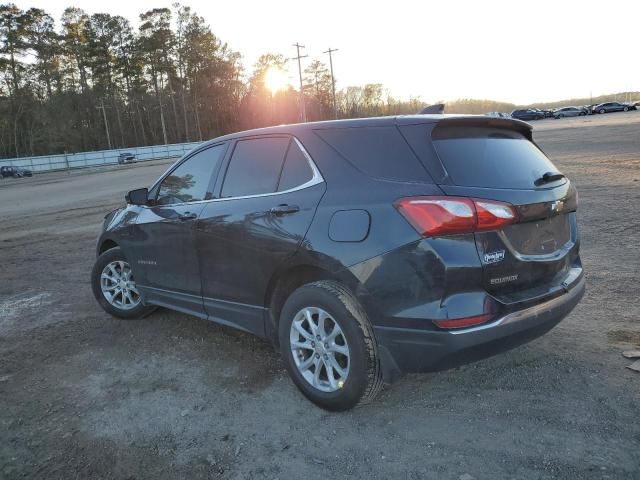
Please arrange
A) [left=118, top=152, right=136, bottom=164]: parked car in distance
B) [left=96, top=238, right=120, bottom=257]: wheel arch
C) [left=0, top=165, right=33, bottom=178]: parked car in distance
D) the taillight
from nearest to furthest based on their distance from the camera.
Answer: the taillight, [left=96, top=238, right=120, bottom=257]: wheel arch, [left=0, top=165, right=33, bottom=178]: parked car in distance, [left=118, top=152, right=136, bottom=164]: parked car in distance

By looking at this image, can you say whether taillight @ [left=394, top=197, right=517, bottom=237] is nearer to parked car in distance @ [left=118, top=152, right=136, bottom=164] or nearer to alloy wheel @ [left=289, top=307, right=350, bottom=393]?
alloy wheel @ [left=289, top=307, right=350, bottom=393]

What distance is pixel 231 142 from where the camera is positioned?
409 cm

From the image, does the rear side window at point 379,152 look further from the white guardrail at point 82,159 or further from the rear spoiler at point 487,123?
the white guardrail at point 82,159

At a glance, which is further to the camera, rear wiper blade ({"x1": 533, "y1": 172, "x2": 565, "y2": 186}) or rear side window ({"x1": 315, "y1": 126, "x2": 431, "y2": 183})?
rear wiper blade ({"x1": 533, "y1": 172, "x2": 565, "y2": 186})

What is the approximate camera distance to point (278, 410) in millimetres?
3326

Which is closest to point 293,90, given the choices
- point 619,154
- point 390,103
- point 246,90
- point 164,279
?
point 246,90

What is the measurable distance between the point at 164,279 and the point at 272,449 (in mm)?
2094

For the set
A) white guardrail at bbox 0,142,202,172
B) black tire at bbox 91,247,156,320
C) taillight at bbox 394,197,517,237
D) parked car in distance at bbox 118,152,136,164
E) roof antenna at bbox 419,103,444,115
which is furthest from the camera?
parked car in distance at bbox 118,152,136,164

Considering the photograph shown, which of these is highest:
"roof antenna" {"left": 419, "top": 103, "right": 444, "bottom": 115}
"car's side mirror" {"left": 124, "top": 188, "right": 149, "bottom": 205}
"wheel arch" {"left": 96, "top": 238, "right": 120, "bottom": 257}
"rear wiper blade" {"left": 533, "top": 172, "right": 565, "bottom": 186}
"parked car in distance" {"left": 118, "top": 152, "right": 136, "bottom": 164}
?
"parked car in distance" {"left": 118, "top": 152, "right": 136, "bottom": 164}

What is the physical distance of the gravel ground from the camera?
2.74 m

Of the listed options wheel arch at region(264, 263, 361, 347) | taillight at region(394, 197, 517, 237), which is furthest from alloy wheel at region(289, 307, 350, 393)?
taillight at region(394, 197, 517, 237)

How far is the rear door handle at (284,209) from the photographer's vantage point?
3.29 metres

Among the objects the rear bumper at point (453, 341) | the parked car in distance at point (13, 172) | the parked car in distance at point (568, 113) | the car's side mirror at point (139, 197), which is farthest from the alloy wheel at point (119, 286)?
the parked car in distance at point (568, 113)

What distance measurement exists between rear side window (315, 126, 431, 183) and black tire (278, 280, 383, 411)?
0.73 m
